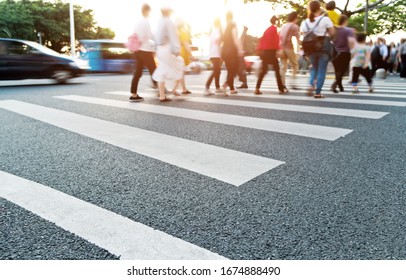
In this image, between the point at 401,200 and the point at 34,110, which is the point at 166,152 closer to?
the point at 401,200

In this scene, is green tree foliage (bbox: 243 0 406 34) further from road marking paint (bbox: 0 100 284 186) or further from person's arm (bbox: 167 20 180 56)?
road marking paint (bbox: 0 100 284 186)

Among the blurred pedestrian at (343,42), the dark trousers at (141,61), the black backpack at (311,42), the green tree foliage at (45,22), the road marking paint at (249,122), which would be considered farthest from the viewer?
the green tree foliage at (45,22)

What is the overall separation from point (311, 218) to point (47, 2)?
5547 centimetres

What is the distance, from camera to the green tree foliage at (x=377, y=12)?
70.4ft

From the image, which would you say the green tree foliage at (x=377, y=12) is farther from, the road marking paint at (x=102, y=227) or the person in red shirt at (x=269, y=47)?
the road marking paint at (x=102, y=227)

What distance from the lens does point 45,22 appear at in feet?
153

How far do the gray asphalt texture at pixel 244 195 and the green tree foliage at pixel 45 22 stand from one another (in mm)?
44894

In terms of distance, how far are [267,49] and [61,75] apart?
23.0 feet

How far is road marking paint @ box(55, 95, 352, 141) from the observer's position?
13.9ft

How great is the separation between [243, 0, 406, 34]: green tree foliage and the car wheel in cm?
1382

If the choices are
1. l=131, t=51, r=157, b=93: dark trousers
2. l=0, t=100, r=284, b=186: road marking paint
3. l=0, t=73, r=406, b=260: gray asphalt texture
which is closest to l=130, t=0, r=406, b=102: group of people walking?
l=131, t=51, r=157, b=93: dark trousers

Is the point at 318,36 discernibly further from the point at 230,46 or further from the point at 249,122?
the point at 249,122

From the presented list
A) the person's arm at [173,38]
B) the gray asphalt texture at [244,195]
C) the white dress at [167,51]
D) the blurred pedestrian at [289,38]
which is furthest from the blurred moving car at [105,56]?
the gray asphalt texture at [244,195]
